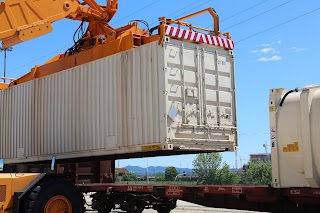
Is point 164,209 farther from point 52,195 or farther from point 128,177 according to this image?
point 128,177

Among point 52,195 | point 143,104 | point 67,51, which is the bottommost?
point 52,195

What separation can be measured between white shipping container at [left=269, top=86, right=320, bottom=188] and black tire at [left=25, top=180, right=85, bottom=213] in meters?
4.36

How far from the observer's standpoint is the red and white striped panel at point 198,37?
906cm

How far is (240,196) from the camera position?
25.1 ft

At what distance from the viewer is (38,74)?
39.9 ft

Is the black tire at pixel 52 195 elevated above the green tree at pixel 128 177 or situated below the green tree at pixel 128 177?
above

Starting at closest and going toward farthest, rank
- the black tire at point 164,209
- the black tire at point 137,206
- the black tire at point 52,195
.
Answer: the black tire at point 52,195
the black tire at point 137,206
the black tire at point 164,209

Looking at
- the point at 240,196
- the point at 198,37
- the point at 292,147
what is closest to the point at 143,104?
the point at 198,37

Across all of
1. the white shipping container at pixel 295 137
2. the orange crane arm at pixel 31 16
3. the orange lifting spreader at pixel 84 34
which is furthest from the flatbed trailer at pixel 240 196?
the orange crane arm at pixel 31 16

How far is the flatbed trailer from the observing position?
22.2 ft

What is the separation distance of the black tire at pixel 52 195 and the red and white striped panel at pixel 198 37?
3833 millimetres

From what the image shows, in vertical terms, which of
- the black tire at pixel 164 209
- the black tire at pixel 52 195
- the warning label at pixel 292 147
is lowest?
the black tire at pixel 164 209

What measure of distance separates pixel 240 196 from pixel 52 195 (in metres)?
3.86

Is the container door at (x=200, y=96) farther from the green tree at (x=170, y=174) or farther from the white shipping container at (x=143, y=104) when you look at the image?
the green tree at (x=170, y=174)
